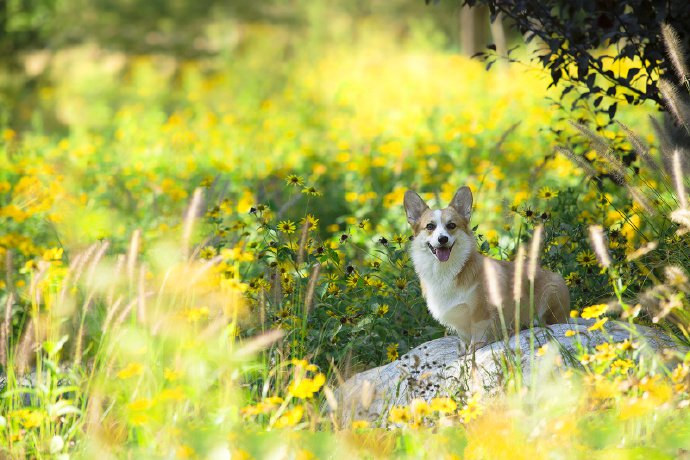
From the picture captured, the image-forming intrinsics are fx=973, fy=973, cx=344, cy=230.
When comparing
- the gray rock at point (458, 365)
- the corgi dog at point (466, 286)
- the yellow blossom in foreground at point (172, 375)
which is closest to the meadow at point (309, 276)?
the yellow blossom in foreground at point (172, 375)

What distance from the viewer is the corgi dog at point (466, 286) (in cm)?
496

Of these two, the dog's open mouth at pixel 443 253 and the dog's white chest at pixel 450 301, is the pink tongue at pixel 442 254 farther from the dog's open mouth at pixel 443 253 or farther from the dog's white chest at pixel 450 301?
the dog's white chest at pixel 450 301

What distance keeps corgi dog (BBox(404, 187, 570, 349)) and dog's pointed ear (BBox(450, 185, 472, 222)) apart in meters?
0.12

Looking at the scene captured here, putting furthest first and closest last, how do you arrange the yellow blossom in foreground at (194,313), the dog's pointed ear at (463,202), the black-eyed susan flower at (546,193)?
the black-eyed susan flower at (546,193), the dog's pointed ear at (463,202), the yellow blossom in foreground at (194,313)

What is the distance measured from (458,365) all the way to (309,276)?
90 cm

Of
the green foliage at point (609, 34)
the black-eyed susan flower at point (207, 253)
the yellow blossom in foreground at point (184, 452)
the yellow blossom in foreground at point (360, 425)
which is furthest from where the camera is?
the green foliage at point (609, 34)

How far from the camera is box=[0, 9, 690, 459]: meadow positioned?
10.9 ft

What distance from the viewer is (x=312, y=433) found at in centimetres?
332

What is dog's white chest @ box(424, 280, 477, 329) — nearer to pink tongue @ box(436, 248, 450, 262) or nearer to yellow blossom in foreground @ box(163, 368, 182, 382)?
pink tongue @ box(436, 248, 450, 262)

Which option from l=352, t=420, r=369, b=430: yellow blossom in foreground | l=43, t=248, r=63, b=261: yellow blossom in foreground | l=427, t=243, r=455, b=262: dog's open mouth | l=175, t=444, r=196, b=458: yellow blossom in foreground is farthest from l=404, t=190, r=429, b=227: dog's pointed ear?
l=175, t=444, r=196, b=458: yellow blossom in foreground

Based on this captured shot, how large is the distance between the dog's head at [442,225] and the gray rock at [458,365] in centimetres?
52

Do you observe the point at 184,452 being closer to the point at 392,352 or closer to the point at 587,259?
the point at 392,352

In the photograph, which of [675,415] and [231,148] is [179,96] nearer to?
[231,148]

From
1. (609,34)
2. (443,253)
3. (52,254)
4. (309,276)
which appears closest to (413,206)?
(443,253)
